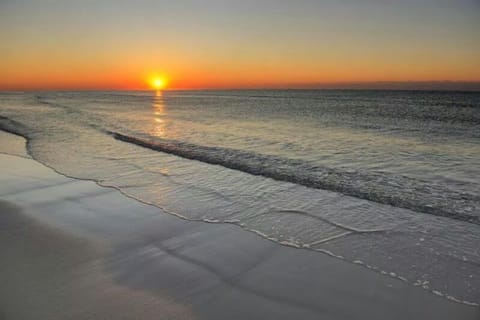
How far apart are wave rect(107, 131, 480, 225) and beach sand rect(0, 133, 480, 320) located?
320 centimetres

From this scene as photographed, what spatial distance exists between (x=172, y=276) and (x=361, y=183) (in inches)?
226

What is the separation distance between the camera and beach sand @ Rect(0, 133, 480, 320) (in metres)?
3.18

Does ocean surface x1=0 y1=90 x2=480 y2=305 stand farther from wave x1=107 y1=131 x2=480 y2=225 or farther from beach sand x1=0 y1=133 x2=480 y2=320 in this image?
beach sand x1=0 y1=133 x2=480 y2=320

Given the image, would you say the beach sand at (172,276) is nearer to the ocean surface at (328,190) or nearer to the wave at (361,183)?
the ocean surface at (328,190)

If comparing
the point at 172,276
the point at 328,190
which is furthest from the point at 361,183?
Result: the point at 172,276

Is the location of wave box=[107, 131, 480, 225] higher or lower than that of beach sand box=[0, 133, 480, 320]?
higher

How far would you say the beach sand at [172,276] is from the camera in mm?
3182

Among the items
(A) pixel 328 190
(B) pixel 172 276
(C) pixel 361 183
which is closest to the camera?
(B) pixel 172 276

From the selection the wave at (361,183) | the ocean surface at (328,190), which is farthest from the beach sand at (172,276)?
the wave at (361,183)

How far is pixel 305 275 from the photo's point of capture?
12.8 feet

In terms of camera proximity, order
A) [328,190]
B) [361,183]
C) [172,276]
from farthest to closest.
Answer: [361,183] → [328,190] → [172,276]

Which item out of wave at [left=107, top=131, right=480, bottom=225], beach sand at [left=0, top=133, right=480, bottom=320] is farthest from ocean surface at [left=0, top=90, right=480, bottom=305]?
beach sand at [left=0, top=133, right=480, bottom=320]

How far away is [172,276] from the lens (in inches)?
151

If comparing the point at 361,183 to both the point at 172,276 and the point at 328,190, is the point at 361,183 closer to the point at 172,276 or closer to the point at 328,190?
the point at 328,190
